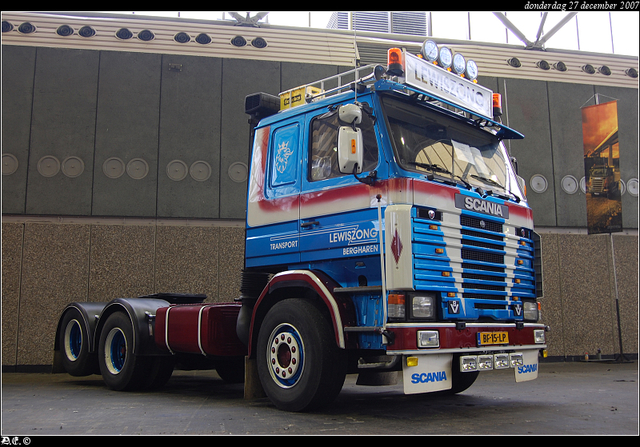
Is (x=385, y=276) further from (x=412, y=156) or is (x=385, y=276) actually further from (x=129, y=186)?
(x=129, y=186)

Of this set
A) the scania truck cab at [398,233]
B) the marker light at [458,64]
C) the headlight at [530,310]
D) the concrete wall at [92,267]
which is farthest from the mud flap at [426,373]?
the concrete wall at [92,267]

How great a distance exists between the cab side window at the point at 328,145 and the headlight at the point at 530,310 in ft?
7.90

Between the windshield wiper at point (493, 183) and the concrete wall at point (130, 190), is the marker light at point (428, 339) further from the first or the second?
the concrete wall at point (130, 190)

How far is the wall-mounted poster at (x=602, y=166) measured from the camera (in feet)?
40.7

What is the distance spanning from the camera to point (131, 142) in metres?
11.7

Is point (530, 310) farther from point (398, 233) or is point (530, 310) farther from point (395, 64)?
point (395, 64)

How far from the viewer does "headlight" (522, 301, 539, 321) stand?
627 cm

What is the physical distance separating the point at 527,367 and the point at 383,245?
2263mm

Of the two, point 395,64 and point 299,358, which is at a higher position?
point 395,64

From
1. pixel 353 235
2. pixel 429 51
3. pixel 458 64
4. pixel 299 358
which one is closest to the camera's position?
pixel 353 235

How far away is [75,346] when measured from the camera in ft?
28.7

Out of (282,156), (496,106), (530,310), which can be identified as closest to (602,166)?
(496,106)

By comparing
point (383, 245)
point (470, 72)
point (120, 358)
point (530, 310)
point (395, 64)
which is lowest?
point (120, 358)

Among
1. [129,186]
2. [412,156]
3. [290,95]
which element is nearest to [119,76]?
[129,186]
